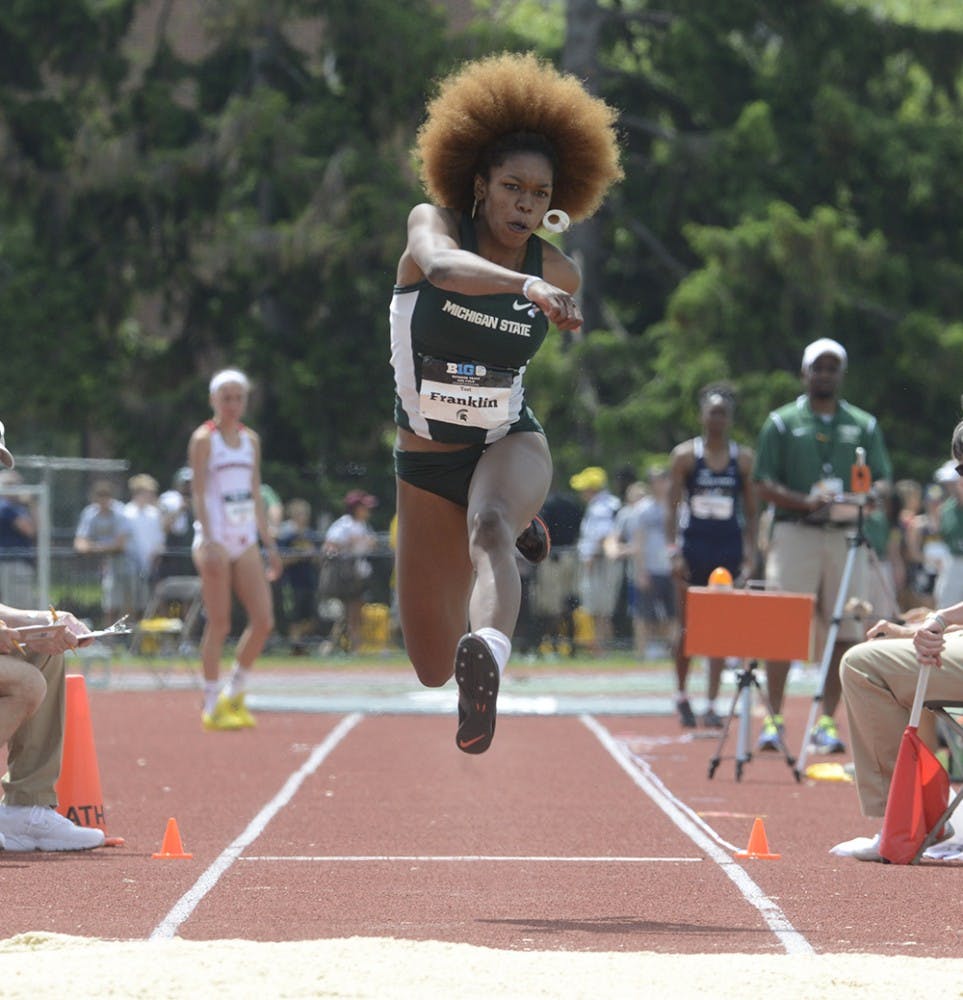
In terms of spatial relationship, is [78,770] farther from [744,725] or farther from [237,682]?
[237,682]

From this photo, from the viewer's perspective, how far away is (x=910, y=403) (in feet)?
97.7

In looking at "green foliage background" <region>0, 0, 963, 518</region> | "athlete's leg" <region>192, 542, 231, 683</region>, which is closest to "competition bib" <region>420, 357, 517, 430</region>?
"athlete's leg" <region>192, 542, 231, 683</region>

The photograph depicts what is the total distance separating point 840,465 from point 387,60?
1847cm

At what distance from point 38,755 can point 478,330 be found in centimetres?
256

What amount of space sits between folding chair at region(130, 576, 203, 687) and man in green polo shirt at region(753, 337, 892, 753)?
26.0ft

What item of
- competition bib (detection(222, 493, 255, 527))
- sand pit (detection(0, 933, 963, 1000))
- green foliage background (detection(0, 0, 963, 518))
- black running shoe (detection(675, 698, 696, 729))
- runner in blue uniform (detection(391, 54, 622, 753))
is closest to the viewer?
sand pit (detection(0, 933, 963, 1000))

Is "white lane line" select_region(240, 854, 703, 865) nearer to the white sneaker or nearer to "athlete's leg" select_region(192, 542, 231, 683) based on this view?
the white sneaker

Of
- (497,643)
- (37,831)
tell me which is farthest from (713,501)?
(497,643)

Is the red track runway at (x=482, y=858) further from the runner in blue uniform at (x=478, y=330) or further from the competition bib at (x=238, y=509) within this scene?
the competition bib at (x=238, y=509)

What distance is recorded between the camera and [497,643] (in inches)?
247

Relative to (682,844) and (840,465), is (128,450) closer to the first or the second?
(840,465)

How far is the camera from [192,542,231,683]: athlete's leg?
13.4 meters

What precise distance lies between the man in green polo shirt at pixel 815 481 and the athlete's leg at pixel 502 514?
16.5 ft

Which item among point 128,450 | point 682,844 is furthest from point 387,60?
point 682,844
